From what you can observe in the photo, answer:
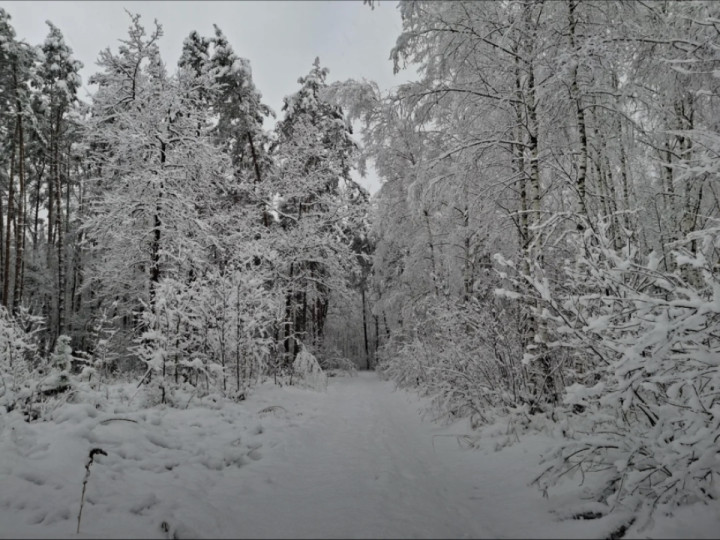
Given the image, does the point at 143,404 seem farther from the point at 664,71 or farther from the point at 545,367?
the point at 664,71

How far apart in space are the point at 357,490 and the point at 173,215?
8.37 meters

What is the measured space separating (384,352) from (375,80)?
40.1 ft

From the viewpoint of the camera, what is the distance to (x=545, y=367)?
5.90m

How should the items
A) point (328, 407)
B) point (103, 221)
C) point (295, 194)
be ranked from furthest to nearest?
point (295, 194) < point (103, 221) < point (328, 407)

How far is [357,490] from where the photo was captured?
3.58 meters

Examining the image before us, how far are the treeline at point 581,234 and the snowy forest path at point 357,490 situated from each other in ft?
3.06

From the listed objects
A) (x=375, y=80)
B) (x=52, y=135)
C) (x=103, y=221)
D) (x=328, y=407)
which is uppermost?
(x=52, y=135)

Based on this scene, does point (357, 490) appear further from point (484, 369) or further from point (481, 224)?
point (481, 224)

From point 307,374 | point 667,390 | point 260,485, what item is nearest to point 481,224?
point 667,390

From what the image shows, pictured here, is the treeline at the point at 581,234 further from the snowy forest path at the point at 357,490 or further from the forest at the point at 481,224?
the snowy forest path at the point at 357,490

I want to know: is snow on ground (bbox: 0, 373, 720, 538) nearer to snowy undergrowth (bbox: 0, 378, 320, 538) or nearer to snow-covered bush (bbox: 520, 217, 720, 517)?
snowy undergrowth (bbox: 0, 378, 320, 538)

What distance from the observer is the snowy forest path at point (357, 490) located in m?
2.82

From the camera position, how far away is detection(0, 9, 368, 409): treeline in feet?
26.0

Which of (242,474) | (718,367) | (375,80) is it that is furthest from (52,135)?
(718,367)
